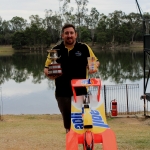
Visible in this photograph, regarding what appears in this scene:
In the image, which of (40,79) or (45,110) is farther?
(40,79)

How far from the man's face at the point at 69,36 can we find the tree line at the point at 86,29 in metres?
61.8

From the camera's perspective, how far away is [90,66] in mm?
3471

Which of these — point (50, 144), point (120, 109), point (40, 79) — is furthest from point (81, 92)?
point (40, 79)

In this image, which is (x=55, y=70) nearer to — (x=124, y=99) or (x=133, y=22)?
(x=124, y=99)

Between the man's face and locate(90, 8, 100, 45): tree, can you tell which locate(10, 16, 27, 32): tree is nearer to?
locate(90, 8, 100, 45): tree

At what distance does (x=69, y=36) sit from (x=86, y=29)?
66454 mm

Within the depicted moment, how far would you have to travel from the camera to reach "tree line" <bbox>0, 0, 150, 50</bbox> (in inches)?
2704

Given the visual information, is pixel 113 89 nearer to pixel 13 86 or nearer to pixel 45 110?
pixel 45 110

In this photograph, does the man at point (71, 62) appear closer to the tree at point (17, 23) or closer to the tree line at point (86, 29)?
the tree line at point (86, 29)

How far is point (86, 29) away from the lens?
6931 cm

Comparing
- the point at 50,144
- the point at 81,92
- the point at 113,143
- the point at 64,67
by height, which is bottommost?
the point at 50,144

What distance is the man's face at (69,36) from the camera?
3623 millimetres

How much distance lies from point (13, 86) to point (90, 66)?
897 inches

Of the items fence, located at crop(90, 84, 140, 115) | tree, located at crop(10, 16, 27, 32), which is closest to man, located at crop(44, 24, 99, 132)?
fence, located at crop(90, 84, 140, 115)
